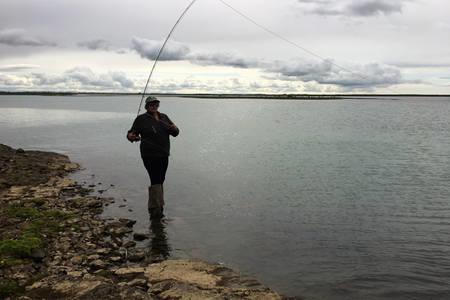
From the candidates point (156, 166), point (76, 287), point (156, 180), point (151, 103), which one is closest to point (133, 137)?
point (151, 103)

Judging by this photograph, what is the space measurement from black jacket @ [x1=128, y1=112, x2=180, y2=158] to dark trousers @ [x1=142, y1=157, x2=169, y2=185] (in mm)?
170

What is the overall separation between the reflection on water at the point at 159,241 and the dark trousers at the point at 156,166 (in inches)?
49.2

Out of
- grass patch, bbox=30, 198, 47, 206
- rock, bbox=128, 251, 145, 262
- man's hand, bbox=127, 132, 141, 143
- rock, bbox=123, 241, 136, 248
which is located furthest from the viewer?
grass patch, bbox=30, 198, 47, 206

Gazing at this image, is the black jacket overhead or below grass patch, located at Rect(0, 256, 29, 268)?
overhead

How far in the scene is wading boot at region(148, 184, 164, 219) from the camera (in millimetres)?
12745

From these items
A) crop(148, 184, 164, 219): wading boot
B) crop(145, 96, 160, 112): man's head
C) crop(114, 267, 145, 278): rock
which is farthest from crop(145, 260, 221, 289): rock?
crop(145, 96, 160, 112): man's head

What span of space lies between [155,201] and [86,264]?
15.0 feet

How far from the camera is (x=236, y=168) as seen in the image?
75.6 ft

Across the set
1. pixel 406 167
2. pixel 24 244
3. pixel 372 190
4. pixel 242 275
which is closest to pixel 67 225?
pixel 24 244

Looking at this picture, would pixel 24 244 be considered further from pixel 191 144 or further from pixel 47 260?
pixel 191 144

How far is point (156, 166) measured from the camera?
40.0 ft

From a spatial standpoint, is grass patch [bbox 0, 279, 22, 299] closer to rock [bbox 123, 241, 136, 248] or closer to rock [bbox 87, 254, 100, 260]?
rock [bbox 87, 254, 100, 260]

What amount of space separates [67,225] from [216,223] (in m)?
4.21

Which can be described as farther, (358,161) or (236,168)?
(358,161)
